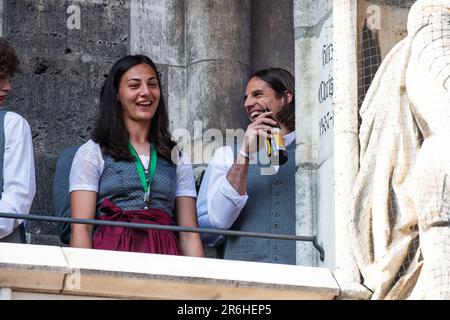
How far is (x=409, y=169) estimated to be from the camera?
11.6m

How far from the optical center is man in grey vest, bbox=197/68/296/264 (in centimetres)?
1194

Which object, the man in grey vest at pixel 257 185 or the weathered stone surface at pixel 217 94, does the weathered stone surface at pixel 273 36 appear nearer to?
the weathered stone surface at pixel 217 94

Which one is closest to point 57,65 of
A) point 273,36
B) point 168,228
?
point 273,36

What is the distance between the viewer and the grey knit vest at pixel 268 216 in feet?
39.2

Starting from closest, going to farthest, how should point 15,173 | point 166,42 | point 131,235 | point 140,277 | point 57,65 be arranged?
point 140,277 < point 15,173 < point 131,235 < point 57,65 < point 166,42

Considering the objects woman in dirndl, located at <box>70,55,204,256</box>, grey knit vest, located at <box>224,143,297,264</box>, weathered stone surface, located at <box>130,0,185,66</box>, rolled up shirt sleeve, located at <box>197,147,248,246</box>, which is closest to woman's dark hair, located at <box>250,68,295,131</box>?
grey knit vest, located at <box>224,143,297,264</box>

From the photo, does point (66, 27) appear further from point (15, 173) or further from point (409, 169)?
point (409, 169)

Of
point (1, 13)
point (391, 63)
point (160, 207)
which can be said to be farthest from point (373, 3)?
point (1, 13)

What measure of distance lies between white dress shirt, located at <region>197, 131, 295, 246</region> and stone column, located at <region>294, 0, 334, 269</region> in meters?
0.24

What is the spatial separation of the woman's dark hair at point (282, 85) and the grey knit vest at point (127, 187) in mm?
741

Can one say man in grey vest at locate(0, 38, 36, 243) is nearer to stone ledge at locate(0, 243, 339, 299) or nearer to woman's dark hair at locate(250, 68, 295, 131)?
stone ledge at locate(0, 243, 339, 299)

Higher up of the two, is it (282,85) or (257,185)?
(282,85)

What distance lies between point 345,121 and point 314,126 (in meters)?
0.27

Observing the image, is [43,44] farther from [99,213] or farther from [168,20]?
[99,213]
